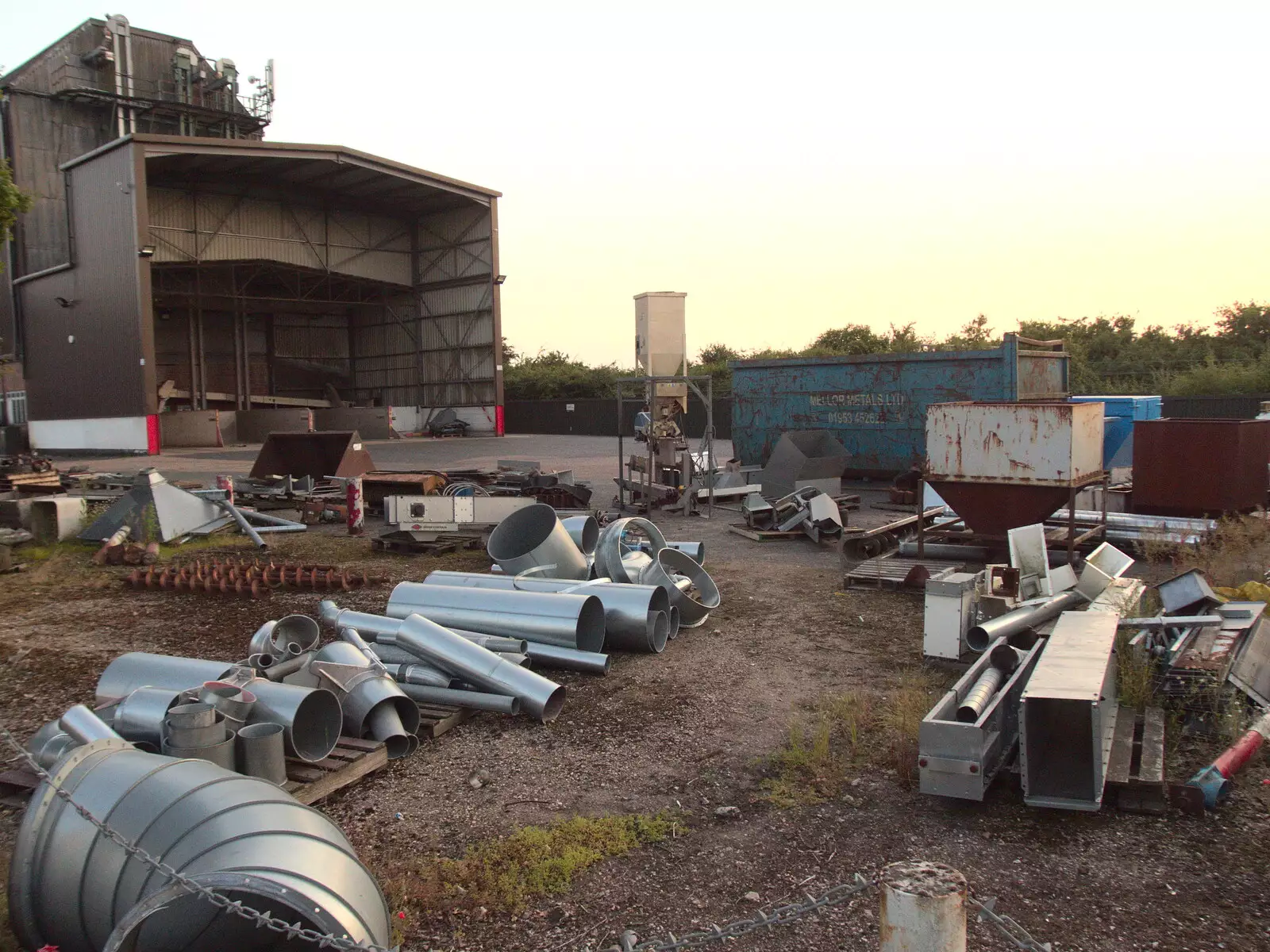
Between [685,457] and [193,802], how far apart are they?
1151 cm

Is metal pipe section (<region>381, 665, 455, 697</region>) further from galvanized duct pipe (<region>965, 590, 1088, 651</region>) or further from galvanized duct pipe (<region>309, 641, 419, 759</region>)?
galvanized duct pipe (<region>965, 590, 1088, 651</region>)

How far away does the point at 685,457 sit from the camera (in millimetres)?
14023

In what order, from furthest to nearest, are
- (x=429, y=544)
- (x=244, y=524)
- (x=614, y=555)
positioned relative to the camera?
(x=244, y=524)
(x=429, y=544)
(x=614, y=555)

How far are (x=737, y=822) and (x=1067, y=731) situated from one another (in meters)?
1.55

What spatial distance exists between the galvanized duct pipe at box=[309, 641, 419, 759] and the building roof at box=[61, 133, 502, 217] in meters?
26.8

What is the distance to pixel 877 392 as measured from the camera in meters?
16.3

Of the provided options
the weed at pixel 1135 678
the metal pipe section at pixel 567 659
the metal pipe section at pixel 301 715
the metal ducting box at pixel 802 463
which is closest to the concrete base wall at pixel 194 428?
the metal ducting box at pixel 802 463

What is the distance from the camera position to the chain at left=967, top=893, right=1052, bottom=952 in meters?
2.25

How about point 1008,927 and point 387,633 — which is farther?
point 387,633

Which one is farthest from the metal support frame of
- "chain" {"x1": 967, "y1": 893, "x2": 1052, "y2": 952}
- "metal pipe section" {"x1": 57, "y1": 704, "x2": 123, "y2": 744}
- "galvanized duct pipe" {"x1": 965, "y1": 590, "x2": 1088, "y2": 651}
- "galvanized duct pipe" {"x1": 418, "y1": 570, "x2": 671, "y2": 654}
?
"chain" {"x1": 967, "y1": 893, "x2": 1052, "y2": 952}

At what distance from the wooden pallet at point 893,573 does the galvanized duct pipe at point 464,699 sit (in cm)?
425

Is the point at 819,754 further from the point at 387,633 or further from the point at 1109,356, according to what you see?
the point at 1109,356

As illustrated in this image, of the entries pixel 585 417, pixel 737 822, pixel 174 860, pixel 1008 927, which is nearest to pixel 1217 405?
pixel 585 417

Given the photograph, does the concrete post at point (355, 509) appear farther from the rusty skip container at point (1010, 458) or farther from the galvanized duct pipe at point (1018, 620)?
the galvanized duct pipe at point (1018, 620)
